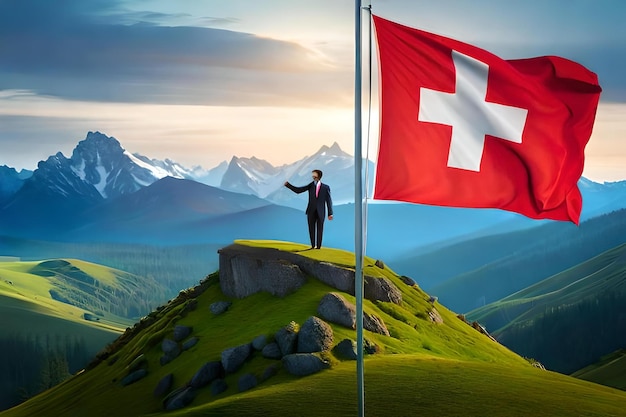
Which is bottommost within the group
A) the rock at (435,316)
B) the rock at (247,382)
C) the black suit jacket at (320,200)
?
the rock at (247,382)

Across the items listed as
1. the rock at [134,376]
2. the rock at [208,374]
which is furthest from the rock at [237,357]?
the rock at [134,376]

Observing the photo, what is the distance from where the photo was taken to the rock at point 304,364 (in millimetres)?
40688

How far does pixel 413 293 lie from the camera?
189 ft

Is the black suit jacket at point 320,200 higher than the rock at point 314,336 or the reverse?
higher

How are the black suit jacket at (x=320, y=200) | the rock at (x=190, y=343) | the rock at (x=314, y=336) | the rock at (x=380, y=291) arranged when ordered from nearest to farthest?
the rock at (x=314, y=336), the black suit jacket at (x=320, y=200), the rock at (x=380, y=291), the rock at (x=190, y=343)

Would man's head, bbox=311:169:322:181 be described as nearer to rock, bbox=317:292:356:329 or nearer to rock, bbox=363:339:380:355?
rock, bbox=317:292:356:329

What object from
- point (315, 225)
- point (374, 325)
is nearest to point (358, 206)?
point (374, 325)

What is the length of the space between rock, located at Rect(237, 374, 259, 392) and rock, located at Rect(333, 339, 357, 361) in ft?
14.4

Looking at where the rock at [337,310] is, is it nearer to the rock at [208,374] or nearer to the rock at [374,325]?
the rock at [374,325]

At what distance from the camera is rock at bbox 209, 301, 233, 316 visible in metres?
54.0

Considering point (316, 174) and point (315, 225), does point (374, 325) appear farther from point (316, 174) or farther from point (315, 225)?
point (316, 174)

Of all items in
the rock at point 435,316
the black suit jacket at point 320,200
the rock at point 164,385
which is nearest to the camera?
the black suit jacket at point 320,200

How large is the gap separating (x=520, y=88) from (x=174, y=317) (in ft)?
143

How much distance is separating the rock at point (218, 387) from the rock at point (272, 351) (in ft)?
8.52
